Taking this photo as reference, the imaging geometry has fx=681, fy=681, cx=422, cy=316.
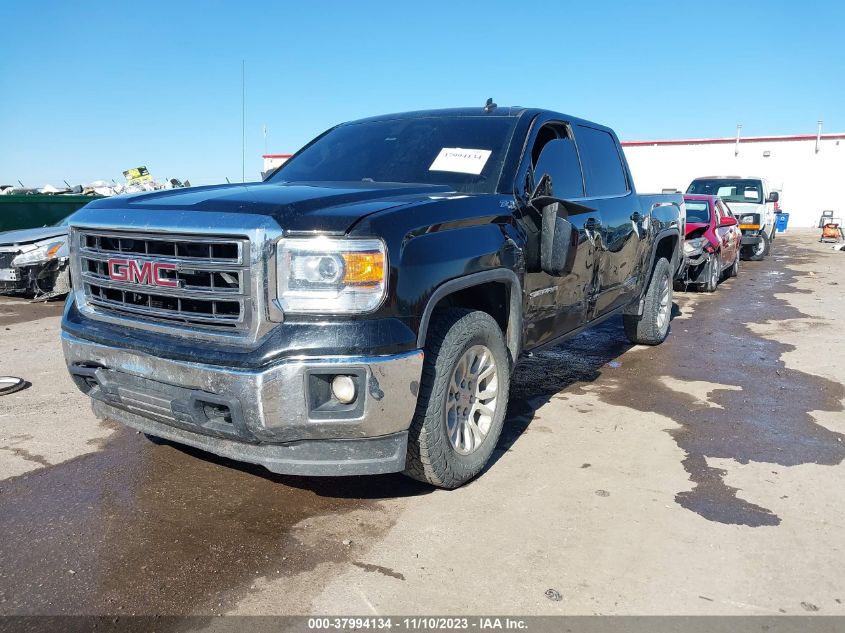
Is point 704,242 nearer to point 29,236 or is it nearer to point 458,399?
point 458,399

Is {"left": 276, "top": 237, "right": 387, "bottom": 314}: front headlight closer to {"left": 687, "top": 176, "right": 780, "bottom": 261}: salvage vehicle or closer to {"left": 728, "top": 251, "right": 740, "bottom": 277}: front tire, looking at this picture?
{"left": 728, "top": 251, "right": 740, "bottom": 277}: front tire

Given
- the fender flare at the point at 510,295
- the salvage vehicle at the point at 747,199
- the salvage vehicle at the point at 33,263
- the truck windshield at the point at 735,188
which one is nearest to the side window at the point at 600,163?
the fender flare at the point at 510,295

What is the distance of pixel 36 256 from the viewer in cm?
912

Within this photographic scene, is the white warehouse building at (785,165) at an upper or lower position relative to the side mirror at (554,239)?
upper

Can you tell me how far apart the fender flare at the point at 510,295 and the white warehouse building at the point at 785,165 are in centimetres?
3599

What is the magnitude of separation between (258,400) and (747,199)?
Answer: 17.4m

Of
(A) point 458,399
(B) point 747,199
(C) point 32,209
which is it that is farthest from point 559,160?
(C) point 32,209

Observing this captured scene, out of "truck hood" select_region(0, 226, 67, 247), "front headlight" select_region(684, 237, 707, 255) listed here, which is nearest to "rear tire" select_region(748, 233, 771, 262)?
"front headlight" select_region(684, 237, 707, 255)

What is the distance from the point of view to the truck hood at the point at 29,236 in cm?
922

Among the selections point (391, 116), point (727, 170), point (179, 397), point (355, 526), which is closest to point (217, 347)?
point (179, 397)

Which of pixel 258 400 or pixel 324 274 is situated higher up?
pixel 324 274

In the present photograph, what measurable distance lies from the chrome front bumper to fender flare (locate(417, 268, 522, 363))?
0.19m

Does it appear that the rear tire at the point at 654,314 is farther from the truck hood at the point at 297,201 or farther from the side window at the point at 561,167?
the truck hood at the point at 297,201

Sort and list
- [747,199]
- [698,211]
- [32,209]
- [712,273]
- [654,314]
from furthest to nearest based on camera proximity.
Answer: [747,199] → [32,209] → [698,211] → [712,273] → [654,314]
